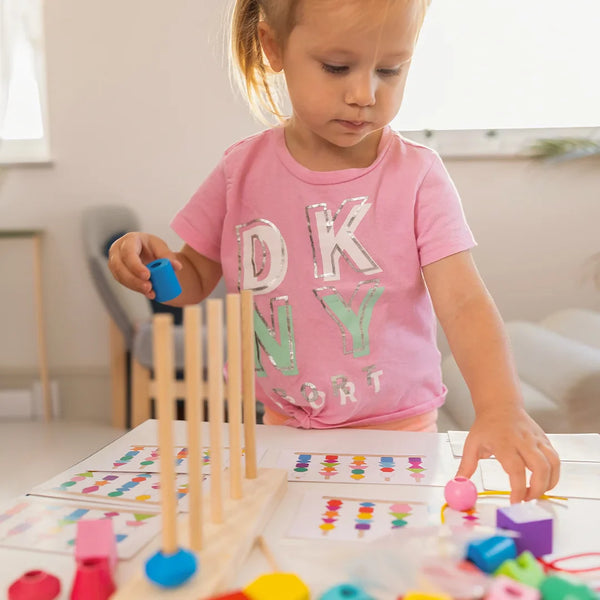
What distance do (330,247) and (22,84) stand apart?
0.86m

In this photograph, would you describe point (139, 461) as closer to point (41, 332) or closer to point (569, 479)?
point (569, 479)

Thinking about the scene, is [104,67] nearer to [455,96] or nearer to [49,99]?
[49,99]

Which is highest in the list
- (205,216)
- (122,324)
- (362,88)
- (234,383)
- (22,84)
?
(22,84)

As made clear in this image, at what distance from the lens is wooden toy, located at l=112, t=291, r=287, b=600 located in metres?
0.33

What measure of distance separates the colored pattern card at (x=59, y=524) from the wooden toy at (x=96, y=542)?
0.02 m

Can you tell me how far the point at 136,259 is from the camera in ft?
2.04

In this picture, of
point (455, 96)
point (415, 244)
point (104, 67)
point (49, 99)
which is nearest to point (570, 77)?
point (455, 96)

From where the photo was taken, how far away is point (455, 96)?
1.27 metres

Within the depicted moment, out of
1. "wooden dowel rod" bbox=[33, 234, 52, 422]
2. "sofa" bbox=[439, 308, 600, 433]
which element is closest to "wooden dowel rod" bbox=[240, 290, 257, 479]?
"sofa" bbox=[439, 308, 600, 433]

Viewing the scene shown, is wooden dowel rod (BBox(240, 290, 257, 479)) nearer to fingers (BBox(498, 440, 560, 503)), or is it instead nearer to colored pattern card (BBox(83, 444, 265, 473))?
colored pattern card (BBox(83, 444, 265, 473))

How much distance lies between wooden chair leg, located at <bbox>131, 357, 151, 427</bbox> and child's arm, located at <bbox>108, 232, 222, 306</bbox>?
49 centimetres

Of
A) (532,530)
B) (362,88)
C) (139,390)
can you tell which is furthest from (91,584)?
(139,390)

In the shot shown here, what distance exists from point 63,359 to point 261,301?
730 millimetres

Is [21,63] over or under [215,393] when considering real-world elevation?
over
